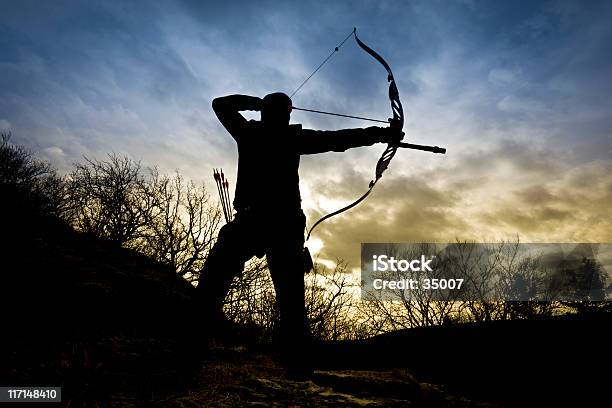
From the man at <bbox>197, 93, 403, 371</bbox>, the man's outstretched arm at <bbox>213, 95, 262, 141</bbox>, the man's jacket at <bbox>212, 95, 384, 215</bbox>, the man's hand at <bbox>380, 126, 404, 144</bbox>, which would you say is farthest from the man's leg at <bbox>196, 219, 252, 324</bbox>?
the man's hand at <bbox>380, 126, 404, 144</bbox>

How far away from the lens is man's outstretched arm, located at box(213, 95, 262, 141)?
9.31 feet

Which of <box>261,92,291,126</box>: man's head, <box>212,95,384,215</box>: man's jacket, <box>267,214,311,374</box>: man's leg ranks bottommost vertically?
<box>267,214,311,374</box>: man's leg

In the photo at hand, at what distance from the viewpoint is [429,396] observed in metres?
2.36

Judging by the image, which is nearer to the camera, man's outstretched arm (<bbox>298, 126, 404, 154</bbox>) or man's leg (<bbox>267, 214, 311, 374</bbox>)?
man's leg (<bbox>267, 214, 311, 374</bbox>)

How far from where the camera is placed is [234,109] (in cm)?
298

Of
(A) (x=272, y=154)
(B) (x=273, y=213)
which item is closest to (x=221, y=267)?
(B) (x=273, y=213)

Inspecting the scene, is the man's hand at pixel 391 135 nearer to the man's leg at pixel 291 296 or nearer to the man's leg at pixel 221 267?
the man's leg at pixel 291 296

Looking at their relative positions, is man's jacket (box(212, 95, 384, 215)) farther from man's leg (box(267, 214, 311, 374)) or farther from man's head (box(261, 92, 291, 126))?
man's leg (box(267, 214, 311, 374))

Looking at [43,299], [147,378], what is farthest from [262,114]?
[43,299]

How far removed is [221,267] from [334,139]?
4.61 ft

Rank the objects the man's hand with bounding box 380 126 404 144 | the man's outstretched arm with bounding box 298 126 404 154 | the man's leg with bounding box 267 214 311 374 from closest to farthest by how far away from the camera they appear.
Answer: the man's leg with bounding box 267 214 311 374, the man's outstretched arm with bounding box 298 126 404 154, the man's hand with bounding box 380 126 404 144

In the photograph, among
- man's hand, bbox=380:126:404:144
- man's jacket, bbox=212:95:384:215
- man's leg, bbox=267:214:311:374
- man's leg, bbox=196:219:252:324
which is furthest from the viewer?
man's hand, bbox=380:126:404:144

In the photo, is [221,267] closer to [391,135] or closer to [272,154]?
[272,154]

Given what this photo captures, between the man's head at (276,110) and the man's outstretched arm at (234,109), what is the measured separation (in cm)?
22
